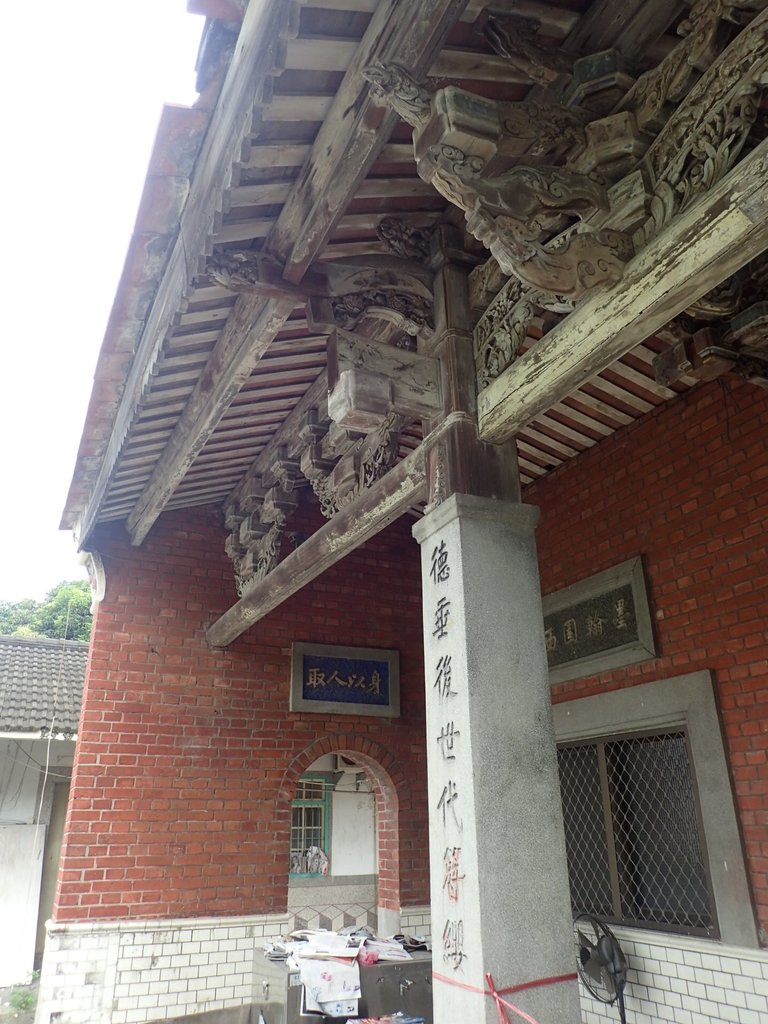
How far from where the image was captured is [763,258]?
9.59ft

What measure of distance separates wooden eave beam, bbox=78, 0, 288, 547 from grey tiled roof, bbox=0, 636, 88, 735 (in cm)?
568

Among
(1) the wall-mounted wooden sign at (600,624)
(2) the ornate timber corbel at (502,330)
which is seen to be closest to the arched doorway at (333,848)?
(1) the wall-mounted wooden sign at (600,624)

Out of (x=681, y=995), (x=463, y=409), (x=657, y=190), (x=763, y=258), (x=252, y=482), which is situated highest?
(x=252, y=482)

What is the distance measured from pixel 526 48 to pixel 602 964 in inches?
176

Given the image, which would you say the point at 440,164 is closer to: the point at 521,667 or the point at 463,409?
the point at 463,409

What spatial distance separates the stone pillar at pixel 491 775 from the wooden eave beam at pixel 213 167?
1241 millimetres

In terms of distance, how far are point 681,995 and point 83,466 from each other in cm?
455

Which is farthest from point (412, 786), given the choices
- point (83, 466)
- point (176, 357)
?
point (176, 357)

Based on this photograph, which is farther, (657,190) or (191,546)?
(191,546)

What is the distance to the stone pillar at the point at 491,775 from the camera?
7.27 ft

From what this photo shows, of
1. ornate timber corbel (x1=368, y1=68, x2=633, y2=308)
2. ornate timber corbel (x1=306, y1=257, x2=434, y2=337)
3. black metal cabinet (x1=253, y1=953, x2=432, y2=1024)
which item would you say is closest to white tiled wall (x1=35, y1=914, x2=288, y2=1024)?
black metal cabinet (x1=253, y1=953, x2=432, y2=1024)

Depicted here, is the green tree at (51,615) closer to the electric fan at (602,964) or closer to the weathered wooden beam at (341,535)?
the weathered wooden beam at (341,535)

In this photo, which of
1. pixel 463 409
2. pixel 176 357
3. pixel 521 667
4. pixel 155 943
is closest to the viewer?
pixel 521 667

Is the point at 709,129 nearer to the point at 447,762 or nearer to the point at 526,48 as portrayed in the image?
the point at 526,48
